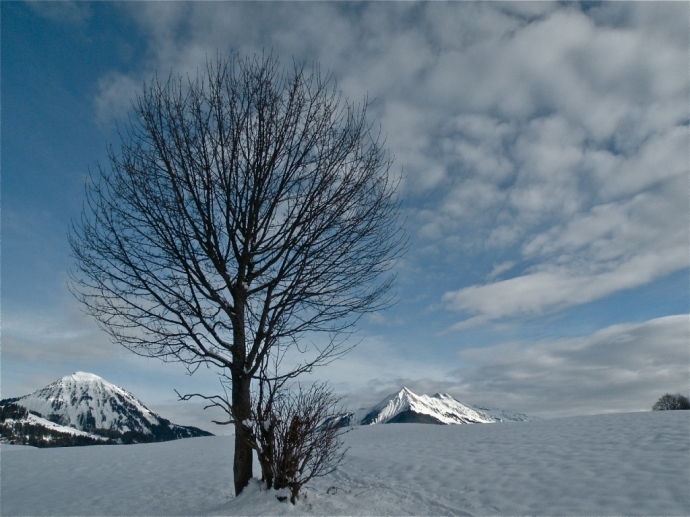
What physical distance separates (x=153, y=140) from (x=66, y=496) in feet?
30.0

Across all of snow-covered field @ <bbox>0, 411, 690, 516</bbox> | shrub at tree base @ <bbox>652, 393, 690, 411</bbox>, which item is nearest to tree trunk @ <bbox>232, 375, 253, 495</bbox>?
snow-covered field @ <bbox>0, 411, 690, 516</bbox>

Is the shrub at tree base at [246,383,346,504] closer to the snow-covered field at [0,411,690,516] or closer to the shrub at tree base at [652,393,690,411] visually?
the snow-covered field at [0,411,690,516]

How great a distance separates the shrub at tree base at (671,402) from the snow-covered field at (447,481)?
4869 centimetres

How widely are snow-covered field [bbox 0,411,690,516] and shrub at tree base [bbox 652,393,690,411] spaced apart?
160 ft

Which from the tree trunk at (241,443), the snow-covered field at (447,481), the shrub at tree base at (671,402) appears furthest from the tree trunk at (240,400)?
the shrub at tree base at (671,402)

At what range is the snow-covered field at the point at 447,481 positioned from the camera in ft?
19.5

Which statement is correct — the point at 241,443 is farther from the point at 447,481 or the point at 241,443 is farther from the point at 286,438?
the point at 447,481

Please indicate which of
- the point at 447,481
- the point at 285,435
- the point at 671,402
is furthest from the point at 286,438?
the point at 671,402

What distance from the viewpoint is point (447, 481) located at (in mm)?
8117

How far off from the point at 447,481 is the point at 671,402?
209 ft

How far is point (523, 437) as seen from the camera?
13.1m

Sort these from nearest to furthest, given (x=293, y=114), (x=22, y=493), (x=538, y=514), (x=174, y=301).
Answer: (x=538, y=514), (x=174, y=301), (x=293, y=114), (x=22, y=493)

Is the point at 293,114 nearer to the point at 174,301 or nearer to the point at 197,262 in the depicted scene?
the point at 197,262

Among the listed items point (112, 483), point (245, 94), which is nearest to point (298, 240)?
point (245, 94)
